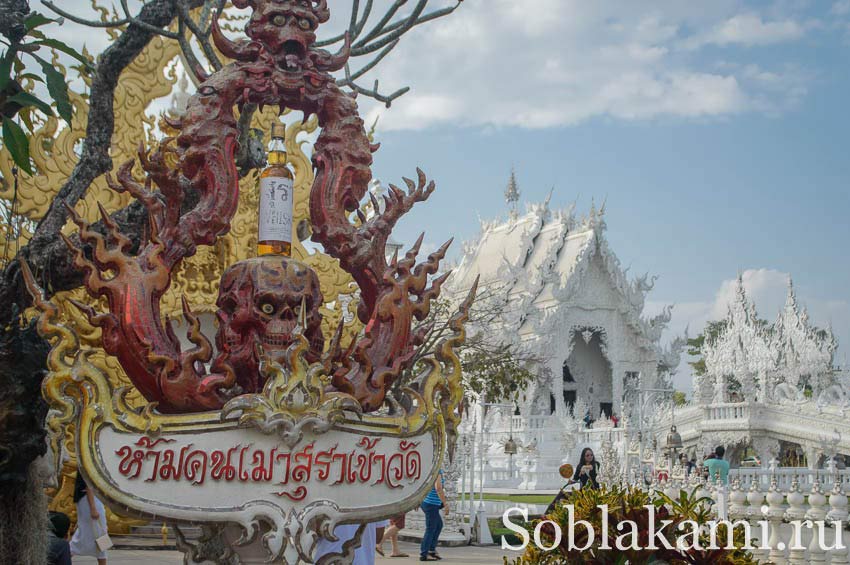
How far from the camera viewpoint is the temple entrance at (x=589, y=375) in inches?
1432

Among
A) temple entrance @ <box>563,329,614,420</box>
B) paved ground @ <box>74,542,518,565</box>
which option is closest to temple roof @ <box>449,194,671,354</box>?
temple entrance @ <box>563,329,614,420</box>

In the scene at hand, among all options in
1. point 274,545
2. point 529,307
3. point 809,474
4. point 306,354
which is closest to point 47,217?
point 306,354

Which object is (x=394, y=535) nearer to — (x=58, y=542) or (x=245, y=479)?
(x=58, y=542)

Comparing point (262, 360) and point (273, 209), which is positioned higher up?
point (273, 209)

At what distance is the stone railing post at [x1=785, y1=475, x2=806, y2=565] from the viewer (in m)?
7.34

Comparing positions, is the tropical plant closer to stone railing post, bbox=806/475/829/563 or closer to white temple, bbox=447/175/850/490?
stone railing post, bbox=806/475/829/563

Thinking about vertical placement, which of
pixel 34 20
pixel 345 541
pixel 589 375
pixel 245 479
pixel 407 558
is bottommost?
pixel 407 558

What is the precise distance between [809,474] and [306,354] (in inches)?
514

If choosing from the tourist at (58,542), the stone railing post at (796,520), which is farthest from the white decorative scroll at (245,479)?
the stone railing post at (796,520)

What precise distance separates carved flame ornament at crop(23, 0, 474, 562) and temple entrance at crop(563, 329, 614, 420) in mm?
31958

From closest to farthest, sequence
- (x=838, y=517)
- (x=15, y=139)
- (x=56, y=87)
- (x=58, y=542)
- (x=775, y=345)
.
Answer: (x=15, y=139)
(x=56, y=87)
(x=58, y=542)
(x=838, y=517)
(x=775, y=345)

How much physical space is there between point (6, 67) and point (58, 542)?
9.96ft

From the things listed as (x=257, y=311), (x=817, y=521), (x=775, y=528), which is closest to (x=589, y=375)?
(x=817, y=521)

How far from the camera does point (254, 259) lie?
4637mm
